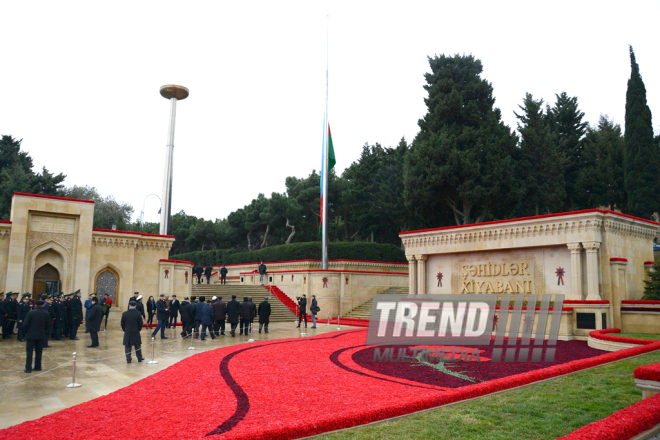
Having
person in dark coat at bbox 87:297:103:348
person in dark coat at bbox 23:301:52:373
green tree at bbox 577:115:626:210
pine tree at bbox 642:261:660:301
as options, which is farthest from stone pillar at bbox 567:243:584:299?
green tree at bbox 577:115:626:210

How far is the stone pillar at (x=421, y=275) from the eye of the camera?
26.9 m

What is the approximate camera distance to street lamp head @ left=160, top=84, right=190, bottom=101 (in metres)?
33.4

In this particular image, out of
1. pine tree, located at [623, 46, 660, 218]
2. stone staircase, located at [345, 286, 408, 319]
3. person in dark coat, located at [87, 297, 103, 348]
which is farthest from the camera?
pine tree, located at [623, 46, 660, 218]

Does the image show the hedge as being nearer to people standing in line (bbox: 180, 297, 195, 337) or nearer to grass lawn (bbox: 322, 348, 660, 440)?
people standing in line (bbox: 180, 297, 195, 337)

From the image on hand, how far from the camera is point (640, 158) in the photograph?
35.3 meters

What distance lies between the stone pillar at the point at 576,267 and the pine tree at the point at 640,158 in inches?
761

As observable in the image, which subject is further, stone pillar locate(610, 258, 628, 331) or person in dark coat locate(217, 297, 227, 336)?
stone pillar locate(610, 258, 628, 331)

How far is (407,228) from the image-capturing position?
4362cm

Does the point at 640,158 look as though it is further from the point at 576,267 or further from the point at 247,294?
the point at 247,294

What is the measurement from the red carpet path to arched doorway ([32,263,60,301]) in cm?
1240

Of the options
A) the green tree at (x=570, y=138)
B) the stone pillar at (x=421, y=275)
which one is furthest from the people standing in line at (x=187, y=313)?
the green tree at (x=570, y=138)

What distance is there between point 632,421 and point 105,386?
29.8 ft

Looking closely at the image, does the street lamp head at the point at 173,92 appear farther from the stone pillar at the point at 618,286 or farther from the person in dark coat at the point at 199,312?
the stone pillar at the point at 618,286

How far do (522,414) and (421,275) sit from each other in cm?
2042
